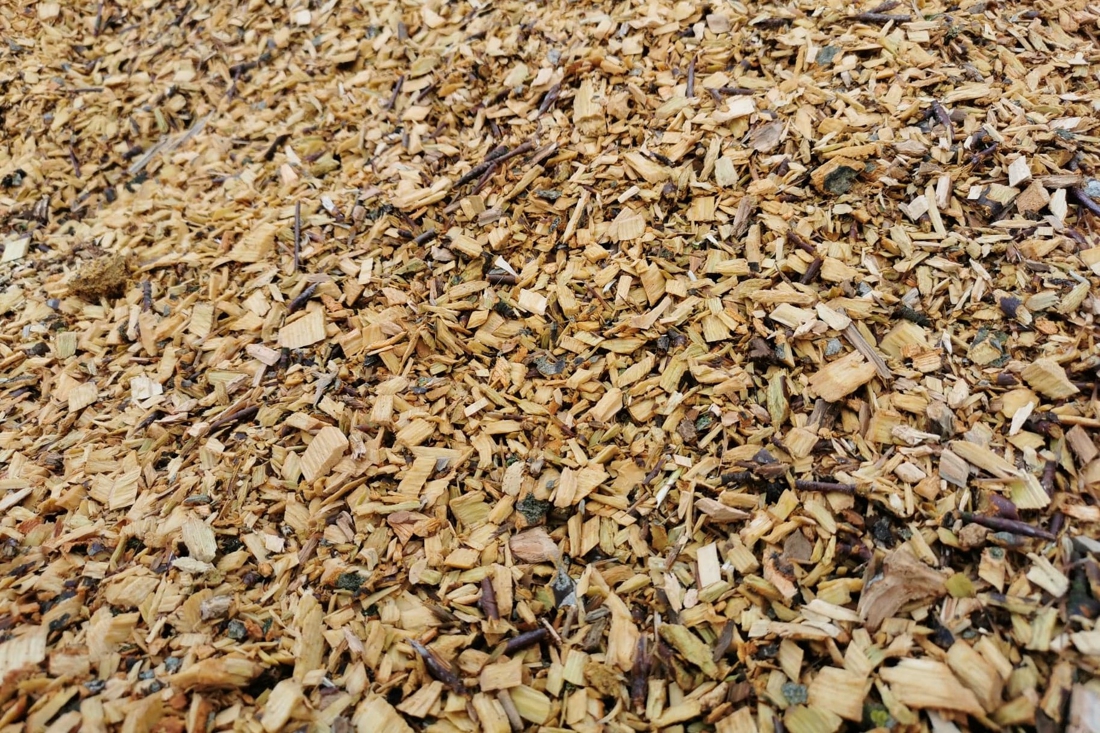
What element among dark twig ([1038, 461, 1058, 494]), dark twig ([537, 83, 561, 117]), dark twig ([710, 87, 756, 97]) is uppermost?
dark twig ([537, 83, 561, 117])

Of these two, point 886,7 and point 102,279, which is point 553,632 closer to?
point 102,279

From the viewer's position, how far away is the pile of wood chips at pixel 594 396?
2.04 metres

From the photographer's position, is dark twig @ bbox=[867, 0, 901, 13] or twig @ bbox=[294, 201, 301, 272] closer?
twig @ bbox=[294, 201, 301, 272]

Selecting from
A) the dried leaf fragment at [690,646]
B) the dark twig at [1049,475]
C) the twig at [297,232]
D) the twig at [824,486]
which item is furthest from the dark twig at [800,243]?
the twig at [297,232]

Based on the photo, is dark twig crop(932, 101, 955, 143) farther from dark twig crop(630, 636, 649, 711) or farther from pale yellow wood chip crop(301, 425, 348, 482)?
pale yellow wood chip crop(301, 425, 348, 482)

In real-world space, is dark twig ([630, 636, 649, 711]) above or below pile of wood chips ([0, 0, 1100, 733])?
below

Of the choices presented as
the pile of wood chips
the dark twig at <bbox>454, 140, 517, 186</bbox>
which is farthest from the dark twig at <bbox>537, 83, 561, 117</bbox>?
the dark twig at <bbox>454, 140, 517, 186</bbox>

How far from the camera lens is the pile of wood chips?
2.04 meters

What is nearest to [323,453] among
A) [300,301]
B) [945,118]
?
[300,301]

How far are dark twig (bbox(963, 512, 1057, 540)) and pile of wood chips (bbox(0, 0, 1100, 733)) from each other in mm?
28

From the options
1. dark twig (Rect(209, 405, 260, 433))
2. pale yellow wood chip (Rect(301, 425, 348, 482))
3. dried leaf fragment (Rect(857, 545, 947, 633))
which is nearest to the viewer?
dried leaf fragment (Rect(857, 545, 947, 633))

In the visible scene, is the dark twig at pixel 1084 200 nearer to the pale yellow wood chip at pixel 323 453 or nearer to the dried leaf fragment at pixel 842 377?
the dried leaf fragment at pixel 842 377

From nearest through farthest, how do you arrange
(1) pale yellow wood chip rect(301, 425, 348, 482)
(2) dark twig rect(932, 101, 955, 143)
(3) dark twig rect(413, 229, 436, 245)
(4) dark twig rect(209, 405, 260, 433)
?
(1) pale yellow wood chip rect(301, 425, 348, 482), (4) dark twig rect(209, 405, 260, 433), (2) dark twig rect(932, 101, 955, 143), (3) dark twig rect(413, 229, 436, 245)

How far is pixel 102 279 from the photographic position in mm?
3451
